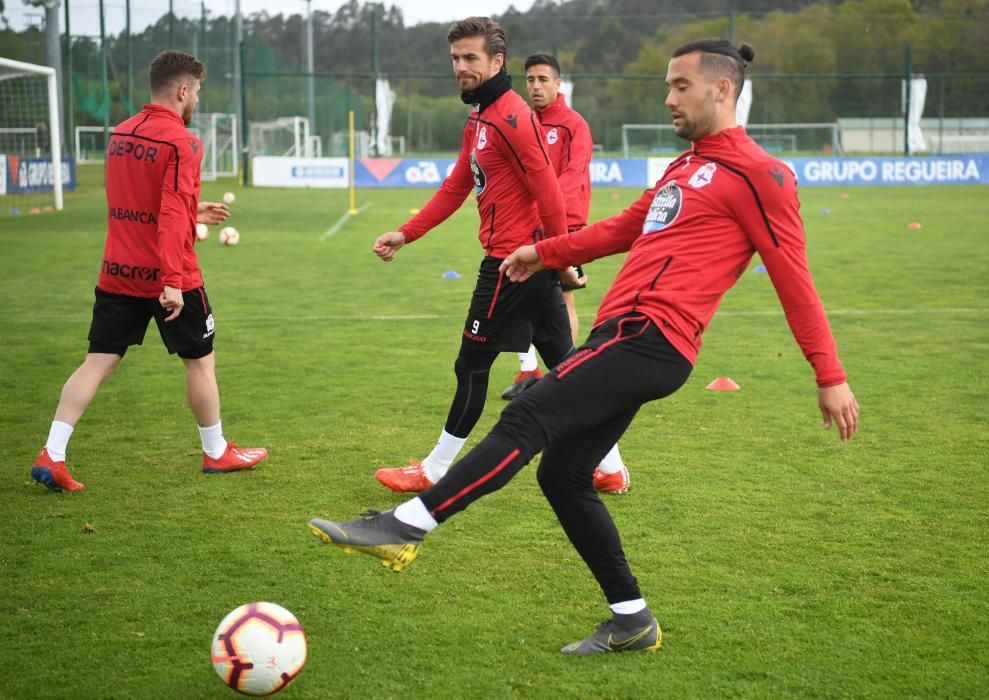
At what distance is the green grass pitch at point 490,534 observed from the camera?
3.72 meters

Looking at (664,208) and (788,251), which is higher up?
(664,208)

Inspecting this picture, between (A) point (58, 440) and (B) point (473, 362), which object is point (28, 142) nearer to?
(A) point (58, 440)

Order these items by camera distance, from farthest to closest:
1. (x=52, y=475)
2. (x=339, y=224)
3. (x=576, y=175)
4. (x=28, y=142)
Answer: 1. (x=28, y=142)
2. (x=339, y=224)
3. (x=576, y=175)
4. (x=52, y=475)

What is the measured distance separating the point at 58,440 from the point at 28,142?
21.4 metres

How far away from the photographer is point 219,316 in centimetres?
1130

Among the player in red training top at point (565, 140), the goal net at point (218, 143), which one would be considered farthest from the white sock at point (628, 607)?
the goal net at point (218, 143)

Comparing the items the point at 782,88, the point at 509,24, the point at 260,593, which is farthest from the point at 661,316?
the point at 509,24

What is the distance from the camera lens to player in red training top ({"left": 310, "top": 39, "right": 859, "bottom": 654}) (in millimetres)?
3434

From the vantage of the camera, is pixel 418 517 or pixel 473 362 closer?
pixel 418 517

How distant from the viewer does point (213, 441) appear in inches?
235

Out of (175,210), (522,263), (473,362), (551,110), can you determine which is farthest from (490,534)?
(551,110)

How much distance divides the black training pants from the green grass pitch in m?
0.57

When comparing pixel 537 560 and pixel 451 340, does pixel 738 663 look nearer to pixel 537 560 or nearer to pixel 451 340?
pixel 537 560

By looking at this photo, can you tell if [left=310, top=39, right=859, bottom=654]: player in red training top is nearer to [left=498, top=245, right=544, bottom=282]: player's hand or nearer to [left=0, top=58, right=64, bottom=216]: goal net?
[left=498, top=245, right=544, bottom=282]: player's hand
